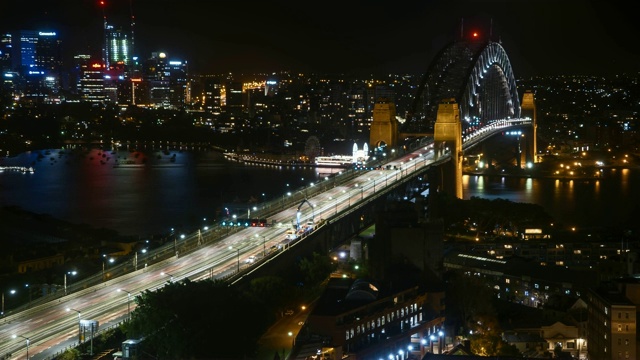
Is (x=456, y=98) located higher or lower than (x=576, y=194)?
higher

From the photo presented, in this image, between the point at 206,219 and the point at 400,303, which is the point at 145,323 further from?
the point at 206,219

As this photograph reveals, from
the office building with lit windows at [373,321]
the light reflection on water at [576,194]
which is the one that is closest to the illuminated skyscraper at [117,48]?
the light reflection on water at [576,194]

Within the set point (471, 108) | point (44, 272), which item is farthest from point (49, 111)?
point (44, 272)

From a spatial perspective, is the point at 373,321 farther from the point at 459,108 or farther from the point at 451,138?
the point at 459,108

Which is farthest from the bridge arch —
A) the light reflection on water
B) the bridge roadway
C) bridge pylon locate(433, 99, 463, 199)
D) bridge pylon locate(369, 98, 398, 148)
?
the bridge roadway

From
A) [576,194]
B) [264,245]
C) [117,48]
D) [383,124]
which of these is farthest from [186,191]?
[117,48]

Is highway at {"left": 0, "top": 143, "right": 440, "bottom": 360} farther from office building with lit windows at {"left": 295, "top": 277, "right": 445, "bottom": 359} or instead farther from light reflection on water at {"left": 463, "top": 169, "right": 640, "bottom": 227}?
light reflection on water at {"left": 463, "top": 169, "right": 640, "bottom": 227}

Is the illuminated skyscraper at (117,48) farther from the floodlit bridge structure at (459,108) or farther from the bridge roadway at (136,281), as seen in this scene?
the bridge roadway at (136,281)
